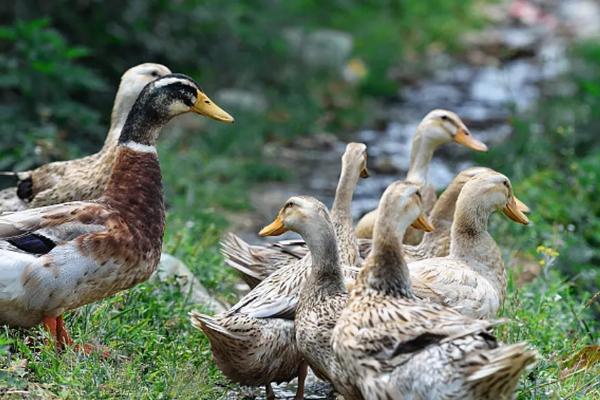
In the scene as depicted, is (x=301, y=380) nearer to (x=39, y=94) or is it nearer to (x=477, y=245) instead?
(x=477, y=245)

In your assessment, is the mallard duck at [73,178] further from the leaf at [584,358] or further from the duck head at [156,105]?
the leaf at [584,358]

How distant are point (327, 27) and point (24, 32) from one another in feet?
20.5

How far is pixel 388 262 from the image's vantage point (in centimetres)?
516

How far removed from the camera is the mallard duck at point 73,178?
6.97 m

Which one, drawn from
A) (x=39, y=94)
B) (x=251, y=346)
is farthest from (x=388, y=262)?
(x=39, y=94)

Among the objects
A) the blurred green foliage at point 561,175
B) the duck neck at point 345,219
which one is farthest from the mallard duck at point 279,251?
the blurred green foliage at point 561,175

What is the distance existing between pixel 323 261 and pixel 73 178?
6.97ft

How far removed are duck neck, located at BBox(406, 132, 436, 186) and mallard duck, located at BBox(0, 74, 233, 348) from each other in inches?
88.1

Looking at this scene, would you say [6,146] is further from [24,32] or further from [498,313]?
[498,313]

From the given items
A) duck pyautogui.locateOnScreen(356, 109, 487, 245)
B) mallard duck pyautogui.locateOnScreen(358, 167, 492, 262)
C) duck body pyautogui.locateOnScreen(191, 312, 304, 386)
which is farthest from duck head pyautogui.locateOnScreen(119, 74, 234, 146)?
duck pyautogui.locateOnScreen(356, 109, 487, 245)

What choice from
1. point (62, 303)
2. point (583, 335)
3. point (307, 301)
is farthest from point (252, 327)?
point (583, 335)

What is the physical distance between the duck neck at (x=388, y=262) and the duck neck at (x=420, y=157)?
2.91 metres

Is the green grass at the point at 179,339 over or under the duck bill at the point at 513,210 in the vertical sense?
under

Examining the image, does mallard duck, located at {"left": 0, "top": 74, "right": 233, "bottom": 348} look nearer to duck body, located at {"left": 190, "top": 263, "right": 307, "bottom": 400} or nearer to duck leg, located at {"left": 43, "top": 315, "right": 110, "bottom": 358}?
duck leg, located at {"left": 43, "top": 315, "right": 110, "bottom": 358}
